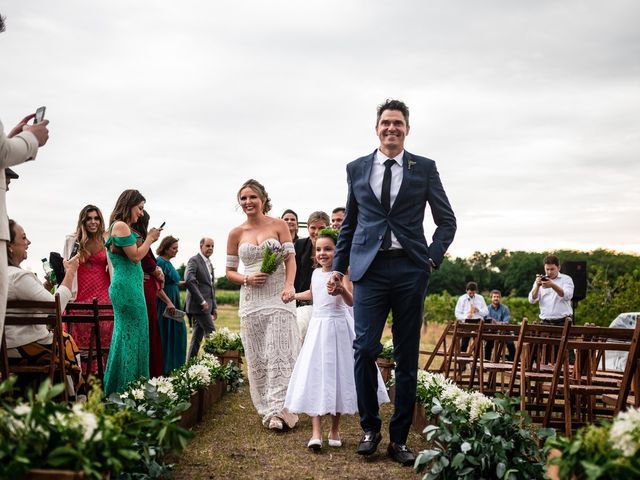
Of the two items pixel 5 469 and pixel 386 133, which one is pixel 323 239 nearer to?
pixel 386 133

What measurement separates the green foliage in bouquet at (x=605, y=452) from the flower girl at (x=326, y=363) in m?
2.80

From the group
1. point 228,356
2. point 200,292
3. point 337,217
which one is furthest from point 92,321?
point 200,292

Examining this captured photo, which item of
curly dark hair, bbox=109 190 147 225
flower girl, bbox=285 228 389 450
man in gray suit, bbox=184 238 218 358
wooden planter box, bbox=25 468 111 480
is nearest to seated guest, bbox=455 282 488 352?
man in gray suit, bbox=184 238 218 358

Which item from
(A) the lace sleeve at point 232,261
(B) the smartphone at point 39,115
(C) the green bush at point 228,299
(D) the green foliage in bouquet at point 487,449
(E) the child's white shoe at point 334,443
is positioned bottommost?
(C) the green bush at point 228,299

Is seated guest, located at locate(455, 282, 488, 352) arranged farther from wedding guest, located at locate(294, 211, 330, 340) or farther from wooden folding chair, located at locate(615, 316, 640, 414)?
wooden folding chair, located at locate(615, 316, 640, 414)

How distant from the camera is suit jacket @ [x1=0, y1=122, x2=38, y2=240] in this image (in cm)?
320

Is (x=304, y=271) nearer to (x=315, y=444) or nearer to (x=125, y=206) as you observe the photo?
(x=125, y=206)

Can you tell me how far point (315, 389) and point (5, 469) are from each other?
3499 millimetres

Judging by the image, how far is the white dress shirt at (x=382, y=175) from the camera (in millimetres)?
5184

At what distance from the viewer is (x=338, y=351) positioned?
592 centimetres

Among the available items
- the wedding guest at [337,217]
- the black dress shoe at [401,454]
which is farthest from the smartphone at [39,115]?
the wedding guest at [337,217]

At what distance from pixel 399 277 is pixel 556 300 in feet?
26.6

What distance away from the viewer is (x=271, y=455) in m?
5.34

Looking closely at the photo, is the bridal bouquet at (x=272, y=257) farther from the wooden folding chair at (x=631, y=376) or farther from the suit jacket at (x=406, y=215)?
the wooden folding chair at (x=631, y=376)
